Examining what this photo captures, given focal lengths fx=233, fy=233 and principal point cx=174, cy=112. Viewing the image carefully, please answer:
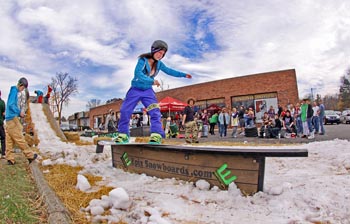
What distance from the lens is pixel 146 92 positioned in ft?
12.8

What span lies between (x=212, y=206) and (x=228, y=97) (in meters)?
21.9

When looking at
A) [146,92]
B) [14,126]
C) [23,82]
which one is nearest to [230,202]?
[146,92]

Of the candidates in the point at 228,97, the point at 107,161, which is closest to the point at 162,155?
the point at 107,161

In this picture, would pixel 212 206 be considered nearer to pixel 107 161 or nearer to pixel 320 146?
pixel 107 161

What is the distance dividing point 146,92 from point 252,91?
1967 centimetres

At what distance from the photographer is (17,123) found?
16.4 feet

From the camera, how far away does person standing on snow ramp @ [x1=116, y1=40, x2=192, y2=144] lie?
380cm

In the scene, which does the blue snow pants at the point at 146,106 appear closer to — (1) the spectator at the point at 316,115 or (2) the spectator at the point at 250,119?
(1) the spectator at the point at 316,115

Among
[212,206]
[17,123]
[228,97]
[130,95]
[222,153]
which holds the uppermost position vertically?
[228,97]

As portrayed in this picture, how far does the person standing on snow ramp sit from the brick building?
19.0m

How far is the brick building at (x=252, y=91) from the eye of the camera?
2019cm

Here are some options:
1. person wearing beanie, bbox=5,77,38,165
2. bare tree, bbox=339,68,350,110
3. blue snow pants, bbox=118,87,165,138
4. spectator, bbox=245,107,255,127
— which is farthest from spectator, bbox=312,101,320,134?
bare tree, bbox=339,68,350,110

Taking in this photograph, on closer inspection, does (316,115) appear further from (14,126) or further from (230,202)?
(14,126)

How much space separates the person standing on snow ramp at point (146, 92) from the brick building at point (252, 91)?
1901 cm
